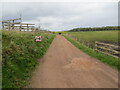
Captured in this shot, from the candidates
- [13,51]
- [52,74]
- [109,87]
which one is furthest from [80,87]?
[13,51]

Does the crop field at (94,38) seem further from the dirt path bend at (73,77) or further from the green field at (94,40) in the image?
the dirt path bend at (73,77)

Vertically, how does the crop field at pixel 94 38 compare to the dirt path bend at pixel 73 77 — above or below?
above

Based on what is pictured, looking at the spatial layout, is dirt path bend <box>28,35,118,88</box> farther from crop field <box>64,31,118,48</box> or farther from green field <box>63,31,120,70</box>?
crop field <box>64,31,118,48</box>

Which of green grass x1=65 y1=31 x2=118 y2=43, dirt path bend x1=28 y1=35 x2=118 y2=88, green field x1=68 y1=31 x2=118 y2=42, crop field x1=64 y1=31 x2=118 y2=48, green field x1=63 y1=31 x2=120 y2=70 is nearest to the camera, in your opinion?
dirt path bend x1=28 y1=35 x2=118 y2=88

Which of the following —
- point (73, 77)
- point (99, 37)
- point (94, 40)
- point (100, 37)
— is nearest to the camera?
point (73, 77)

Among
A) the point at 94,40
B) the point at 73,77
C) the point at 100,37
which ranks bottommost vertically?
the point at 73,77

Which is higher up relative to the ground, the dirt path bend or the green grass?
the green grass

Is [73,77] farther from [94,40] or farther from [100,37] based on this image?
[100,37]

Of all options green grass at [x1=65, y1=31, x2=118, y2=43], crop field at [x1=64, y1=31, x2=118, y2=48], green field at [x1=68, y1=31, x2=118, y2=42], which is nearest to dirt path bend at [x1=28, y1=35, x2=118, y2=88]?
crop field at [x1=64, y1=31, x2=118, y2=48]

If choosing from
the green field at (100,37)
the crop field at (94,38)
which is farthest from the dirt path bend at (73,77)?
the green field at (100,37)

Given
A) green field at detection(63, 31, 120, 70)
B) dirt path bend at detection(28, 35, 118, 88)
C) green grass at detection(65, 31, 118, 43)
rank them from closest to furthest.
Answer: dirt path bend at detection(28, 35, 118, 88), green field at detection(63, 31, 120, 70), green grass at detection(65, 31, 118, 43)

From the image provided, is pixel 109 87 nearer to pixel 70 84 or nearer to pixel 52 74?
pixel 70 84

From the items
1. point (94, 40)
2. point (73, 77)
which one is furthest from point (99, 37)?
point (73, 77)

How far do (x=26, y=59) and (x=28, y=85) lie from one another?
3.02 m
